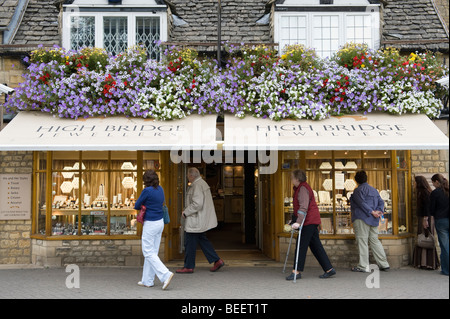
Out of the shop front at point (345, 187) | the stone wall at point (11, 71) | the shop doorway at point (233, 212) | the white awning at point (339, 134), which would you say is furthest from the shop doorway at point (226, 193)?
the white awning at point (339, 134)

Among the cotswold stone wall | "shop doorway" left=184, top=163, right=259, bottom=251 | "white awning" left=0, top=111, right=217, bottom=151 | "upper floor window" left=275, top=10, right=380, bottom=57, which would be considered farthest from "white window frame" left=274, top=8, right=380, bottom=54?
the cotswold stone wall

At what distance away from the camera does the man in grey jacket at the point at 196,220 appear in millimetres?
8383

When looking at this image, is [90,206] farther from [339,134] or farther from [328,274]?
[339,134]

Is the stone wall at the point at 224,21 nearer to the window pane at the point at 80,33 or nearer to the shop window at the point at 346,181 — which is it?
the window pane at the point at 80,33

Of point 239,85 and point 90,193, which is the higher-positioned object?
point 239,85

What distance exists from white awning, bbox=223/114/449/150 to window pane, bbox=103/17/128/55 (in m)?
2.88

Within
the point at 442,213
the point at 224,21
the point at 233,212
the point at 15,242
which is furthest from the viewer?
the point at 233,212

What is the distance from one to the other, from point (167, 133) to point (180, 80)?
3.80 ft

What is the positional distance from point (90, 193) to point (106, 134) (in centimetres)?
171

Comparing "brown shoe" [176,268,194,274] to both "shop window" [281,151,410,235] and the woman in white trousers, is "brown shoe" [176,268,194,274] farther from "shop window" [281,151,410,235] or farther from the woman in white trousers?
"shop window" [281,151,410,235]

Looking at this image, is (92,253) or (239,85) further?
(92,253)

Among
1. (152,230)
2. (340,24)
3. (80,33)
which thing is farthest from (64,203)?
(340,24)

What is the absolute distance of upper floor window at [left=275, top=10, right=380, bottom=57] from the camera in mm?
9953

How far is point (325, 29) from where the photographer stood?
10.0 meters
